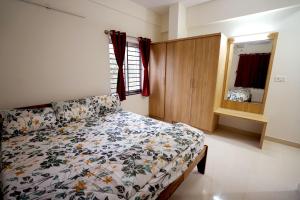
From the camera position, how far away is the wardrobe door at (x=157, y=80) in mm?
3381

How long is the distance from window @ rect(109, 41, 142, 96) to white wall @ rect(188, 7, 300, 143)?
6.75 feet

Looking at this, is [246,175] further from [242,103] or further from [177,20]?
[177,20]

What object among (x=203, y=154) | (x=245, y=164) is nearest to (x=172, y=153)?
(x=203, y=154)

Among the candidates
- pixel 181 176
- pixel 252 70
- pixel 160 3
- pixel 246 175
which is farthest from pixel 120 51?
pixel 246 175

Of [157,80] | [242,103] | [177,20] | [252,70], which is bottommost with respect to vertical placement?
[242,103]

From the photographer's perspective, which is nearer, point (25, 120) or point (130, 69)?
point (25, 120)

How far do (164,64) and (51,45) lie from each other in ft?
7.06

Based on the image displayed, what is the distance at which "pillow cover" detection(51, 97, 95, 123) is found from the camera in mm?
2008

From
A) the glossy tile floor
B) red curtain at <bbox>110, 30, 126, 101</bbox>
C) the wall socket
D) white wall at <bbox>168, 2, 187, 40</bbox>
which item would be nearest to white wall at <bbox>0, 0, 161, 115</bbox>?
red curtain at <bbox>110, 30, 126, 101</bbox>

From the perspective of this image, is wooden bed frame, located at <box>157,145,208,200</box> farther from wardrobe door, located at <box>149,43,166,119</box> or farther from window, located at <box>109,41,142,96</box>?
window, located at <box>109,41,142,96</box>

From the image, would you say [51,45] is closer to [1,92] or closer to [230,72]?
[1,92]

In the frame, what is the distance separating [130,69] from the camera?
3.39 metres

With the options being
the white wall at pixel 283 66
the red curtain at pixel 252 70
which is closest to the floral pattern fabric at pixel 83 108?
the red curtain at pixel 252 70

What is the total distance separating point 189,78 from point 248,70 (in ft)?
3.55
